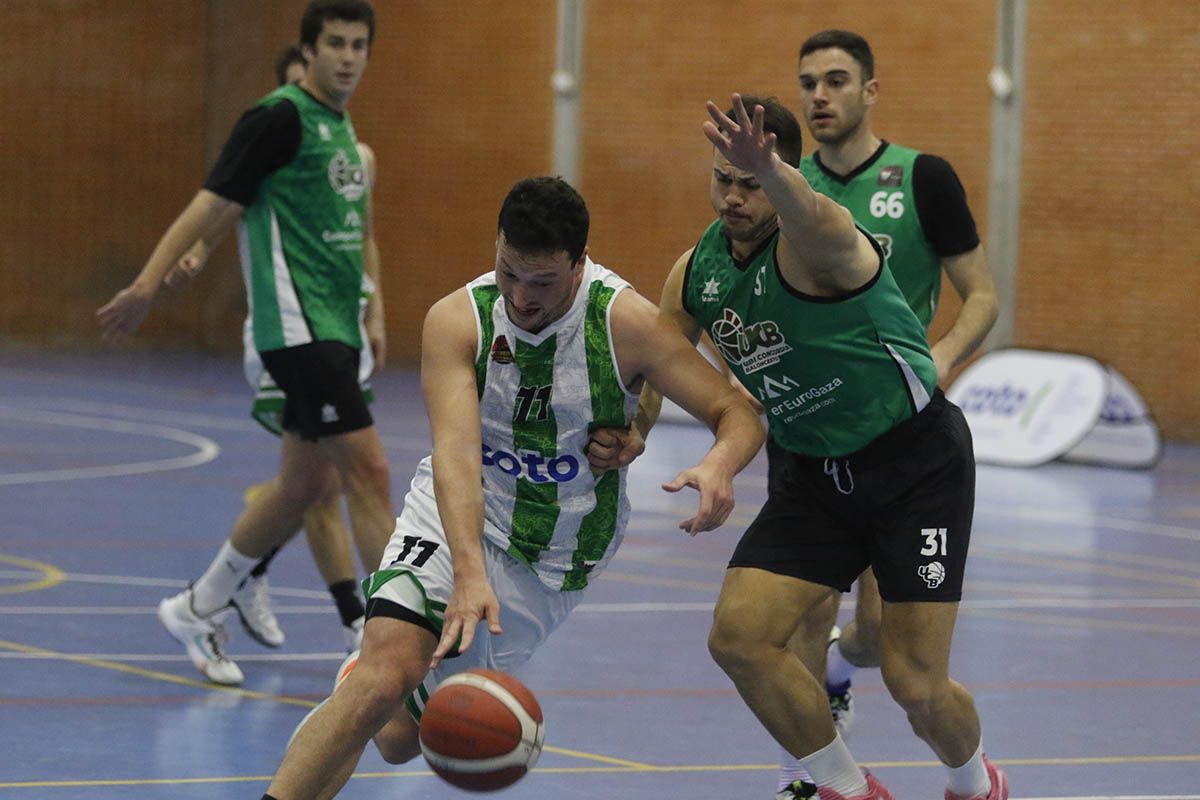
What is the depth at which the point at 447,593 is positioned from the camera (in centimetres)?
451

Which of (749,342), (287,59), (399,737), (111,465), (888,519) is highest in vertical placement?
(287,59)

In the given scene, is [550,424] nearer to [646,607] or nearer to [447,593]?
[447,593]

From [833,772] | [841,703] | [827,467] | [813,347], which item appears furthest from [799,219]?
[841,703]

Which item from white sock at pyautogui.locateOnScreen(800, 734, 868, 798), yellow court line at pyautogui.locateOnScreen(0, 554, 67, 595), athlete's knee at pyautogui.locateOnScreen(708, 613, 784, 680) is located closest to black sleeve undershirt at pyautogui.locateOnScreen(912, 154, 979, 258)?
athlete's knee at pyautogui.locateOnScreen(708, 613, 784, 680)

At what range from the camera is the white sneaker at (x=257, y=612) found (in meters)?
7.37

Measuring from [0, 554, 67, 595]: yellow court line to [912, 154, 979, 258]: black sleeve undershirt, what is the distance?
4.47 m

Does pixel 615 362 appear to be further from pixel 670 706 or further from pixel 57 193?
pixel 57 193

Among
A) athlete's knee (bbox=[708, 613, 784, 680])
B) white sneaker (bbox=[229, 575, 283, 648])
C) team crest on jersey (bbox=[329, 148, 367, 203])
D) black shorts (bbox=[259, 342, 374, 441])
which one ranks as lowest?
white sneaker (bbox=[229, 575, 283, 648])

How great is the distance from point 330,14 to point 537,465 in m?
2.94

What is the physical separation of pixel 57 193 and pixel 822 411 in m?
16.8

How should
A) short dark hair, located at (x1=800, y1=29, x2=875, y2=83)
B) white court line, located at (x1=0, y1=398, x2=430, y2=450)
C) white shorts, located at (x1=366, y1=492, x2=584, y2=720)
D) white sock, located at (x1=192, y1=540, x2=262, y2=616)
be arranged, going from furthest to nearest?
white court line, located at (x1=0, y1=398, x2=430, y2=450) → white sock, located at (x1=192, y1=540, x2=262, y2=616) → short dark hair, located at (x1=800, y1=29, x2=875, y2=83) → white shorts, located at (x1=366, y1=492, x2=584, y2=720)

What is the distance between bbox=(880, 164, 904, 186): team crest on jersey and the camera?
6.02m

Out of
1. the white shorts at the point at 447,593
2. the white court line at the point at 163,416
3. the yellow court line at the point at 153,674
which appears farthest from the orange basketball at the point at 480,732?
the white court line at the point at 163,416

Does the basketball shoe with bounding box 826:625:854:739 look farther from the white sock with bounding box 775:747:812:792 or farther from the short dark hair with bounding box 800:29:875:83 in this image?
the short dark hair with bounding box 800:29:875:83
